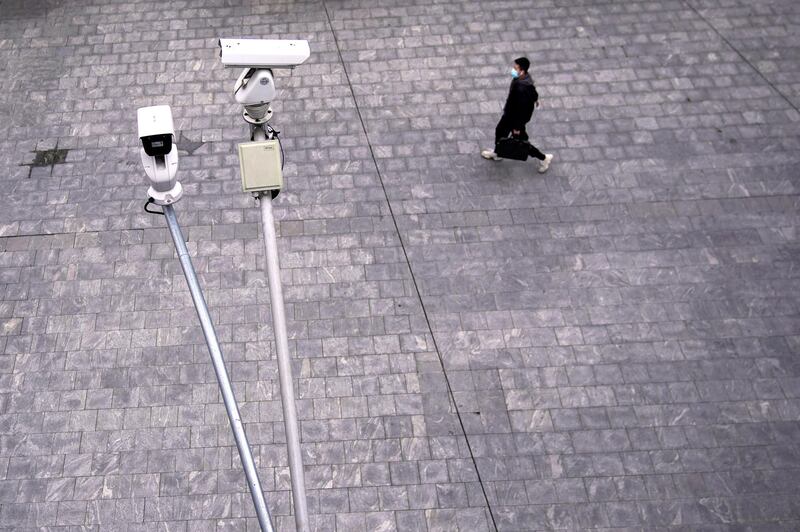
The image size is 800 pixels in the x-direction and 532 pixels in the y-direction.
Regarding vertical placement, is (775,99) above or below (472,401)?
above

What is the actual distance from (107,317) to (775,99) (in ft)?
31.5

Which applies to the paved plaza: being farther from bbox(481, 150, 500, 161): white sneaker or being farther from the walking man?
the walking man

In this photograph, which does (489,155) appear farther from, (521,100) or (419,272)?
(419,272)

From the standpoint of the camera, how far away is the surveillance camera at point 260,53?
3.87 m

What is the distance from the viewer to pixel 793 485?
7.44m

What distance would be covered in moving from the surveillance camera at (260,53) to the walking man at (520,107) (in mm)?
5483

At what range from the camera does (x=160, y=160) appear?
4.12m

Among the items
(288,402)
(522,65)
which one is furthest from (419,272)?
(288,402)

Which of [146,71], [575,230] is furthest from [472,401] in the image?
[146,71]

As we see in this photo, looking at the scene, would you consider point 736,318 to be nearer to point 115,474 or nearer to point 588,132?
point 588,132

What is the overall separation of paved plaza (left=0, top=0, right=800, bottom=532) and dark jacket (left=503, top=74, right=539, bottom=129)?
0.89 m

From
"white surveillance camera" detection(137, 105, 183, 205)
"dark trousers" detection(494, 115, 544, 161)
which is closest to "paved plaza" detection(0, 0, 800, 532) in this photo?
"dark trousers" detection(494, 115, 544, 161)

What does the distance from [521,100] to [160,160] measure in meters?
5.93

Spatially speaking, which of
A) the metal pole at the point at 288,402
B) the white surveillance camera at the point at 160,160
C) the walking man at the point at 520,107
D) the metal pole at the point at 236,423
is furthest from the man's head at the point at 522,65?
the metal pole at the point at 236,423
